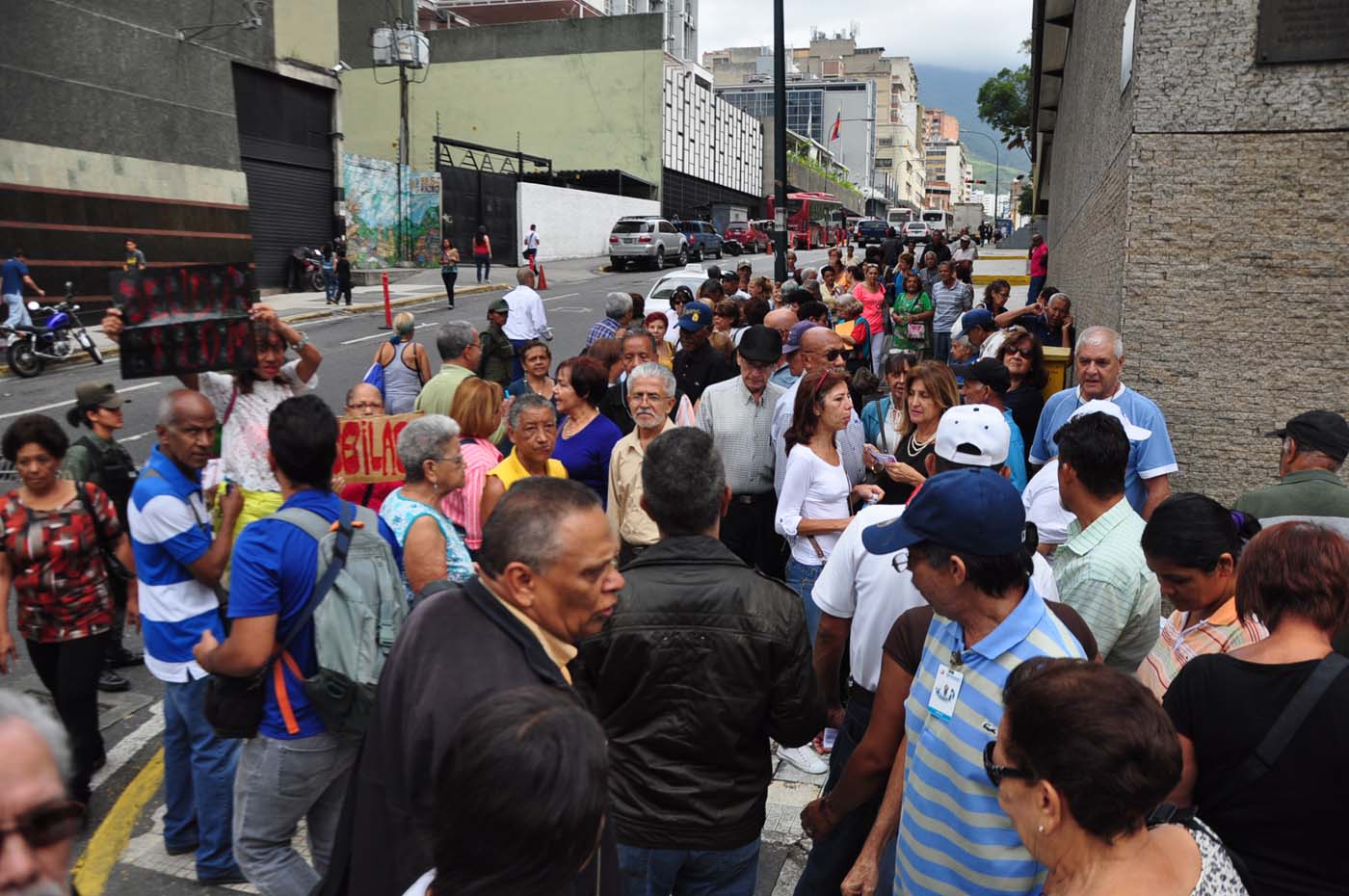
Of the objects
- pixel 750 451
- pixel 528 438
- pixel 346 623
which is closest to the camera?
pixel 346 623

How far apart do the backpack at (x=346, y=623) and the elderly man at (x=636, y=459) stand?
6.31 feet

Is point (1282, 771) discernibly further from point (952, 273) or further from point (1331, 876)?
point (952, 273)

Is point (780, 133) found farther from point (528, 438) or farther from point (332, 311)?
point (332, 311)

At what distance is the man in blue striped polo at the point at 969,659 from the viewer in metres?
2.33

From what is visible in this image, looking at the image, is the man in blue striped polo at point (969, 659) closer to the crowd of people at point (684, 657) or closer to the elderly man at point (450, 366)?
the crowd of people at point (684, 657)

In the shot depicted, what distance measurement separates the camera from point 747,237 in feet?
155

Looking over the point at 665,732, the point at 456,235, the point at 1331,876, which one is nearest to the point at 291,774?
the point at 665,732

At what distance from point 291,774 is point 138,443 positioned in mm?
10455

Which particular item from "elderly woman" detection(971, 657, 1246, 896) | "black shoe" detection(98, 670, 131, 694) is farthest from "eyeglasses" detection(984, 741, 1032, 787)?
"black shoe" detection(98, 670, 131, 694)

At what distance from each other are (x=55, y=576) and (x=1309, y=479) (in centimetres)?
546

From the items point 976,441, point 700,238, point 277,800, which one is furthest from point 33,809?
point 700,238

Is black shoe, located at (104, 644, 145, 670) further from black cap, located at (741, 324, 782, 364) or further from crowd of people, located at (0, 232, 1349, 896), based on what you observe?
black cap, located at (741, 324, 782, 364)

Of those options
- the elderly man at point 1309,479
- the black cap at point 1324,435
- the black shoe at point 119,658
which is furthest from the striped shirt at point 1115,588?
the black shoe at point 119,658

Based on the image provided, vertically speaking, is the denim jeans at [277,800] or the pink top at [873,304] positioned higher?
the pink top at [873,304]
